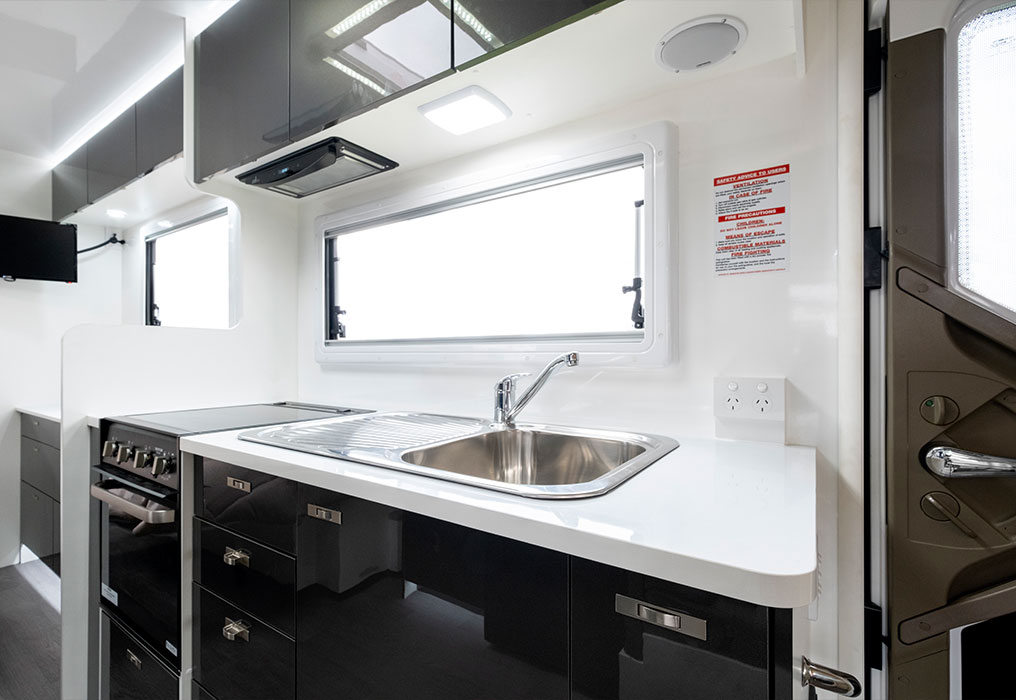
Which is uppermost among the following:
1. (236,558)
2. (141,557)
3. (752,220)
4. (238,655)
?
(752,220)

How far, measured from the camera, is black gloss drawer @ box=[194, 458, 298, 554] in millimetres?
1076

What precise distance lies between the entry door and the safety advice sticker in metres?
0.21

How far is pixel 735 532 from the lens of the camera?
1.95 feet

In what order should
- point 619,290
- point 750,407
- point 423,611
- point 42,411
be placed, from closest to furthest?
point 423,611
point 750,407
point 619,290
point 42,411

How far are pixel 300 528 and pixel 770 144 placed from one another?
4.80 ft

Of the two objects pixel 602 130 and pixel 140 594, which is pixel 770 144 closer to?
pixel 602 130

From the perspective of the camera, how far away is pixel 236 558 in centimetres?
120

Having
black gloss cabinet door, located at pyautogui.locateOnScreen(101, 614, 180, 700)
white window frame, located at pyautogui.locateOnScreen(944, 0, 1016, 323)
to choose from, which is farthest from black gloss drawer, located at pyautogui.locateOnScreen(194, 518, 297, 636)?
white window frame, located at pyautogui.locateOnScreen(944, 0, 1016, 323)

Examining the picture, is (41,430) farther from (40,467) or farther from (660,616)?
(660,616)

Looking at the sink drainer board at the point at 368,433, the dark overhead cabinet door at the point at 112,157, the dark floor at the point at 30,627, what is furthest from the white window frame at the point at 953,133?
the dark floor at the point at 30,627

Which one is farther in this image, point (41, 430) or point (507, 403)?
point (41, 430)

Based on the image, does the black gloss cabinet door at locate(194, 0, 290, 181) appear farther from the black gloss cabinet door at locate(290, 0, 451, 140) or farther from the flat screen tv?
the flat screen tv

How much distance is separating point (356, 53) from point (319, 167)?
0.46 metres

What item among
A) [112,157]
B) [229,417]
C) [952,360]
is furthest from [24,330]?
[952,360]
